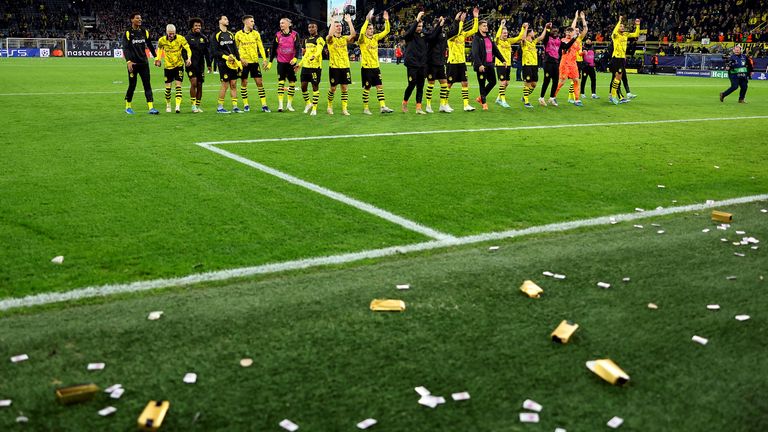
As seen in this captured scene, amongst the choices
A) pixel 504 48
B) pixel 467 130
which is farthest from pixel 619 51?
pixel 467 130

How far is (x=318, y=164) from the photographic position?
27.5 ft

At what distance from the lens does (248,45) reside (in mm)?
14711

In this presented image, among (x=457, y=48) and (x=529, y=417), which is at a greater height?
(x=457, y=48)

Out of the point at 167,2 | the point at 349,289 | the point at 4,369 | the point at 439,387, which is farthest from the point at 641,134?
the point at 167,2

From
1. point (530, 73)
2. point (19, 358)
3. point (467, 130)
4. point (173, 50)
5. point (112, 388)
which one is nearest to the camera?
point (112, 388)

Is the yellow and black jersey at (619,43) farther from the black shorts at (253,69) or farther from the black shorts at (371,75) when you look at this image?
the black shorts at (253,69)

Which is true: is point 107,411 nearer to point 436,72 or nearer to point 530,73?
point 436,72

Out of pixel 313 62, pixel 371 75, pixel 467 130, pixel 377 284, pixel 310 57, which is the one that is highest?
pixel 310 57

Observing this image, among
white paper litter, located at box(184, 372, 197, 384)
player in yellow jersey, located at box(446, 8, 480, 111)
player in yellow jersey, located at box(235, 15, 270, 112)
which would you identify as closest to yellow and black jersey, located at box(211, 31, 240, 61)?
player in yellow jersey, located at box(235, 15, 270, 112)

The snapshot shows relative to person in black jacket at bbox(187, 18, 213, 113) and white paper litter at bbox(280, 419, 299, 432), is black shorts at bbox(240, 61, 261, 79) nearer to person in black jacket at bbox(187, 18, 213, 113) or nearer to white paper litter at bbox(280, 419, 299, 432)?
person in black jacket at bbox(187, 18, 213, 113)

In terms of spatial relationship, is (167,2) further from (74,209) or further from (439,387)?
(439,387)

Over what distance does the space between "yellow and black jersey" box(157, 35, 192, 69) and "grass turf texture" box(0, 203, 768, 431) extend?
10661 millimetres

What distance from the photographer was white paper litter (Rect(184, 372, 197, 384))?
2.99 metres

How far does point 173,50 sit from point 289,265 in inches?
421
